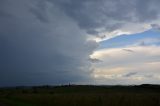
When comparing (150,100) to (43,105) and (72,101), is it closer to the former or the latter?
(72,101)

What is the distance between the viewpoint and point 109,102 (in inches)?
1902

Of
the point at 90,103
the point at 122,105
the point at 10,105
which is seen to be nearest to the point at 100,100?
the point at 90,103

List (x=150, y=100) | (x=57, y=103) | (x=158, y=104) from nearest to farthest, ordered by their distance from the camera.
Answer: (x=158, y=104) < (x=150, y=100) < (x=57, y=103)

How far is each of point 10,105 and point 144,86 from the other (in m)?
67.0

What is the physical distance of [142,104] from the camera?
4653 centimetres

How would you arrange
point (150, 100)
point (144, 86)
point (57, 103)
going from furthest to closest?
point (144, 86), point (57, 103), point (150, 100)

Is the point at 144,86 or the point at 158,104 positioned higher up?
the point at 144,86

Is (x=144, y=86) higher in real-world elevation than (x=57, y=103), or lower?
higher

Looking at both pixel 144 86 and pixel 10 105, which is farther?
pixel 144 86

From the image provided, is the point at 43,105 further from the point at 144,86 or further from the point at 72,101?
the point at 144,86

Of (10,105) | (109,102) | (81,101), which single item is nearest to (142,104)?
(109,102)

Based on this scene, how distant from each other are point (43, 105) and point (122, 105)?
1203cm

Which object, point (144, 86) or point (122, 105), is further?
point (144, 86)

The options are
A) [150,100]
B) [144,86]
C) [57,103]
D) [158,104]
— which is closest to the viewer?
[158,104]
